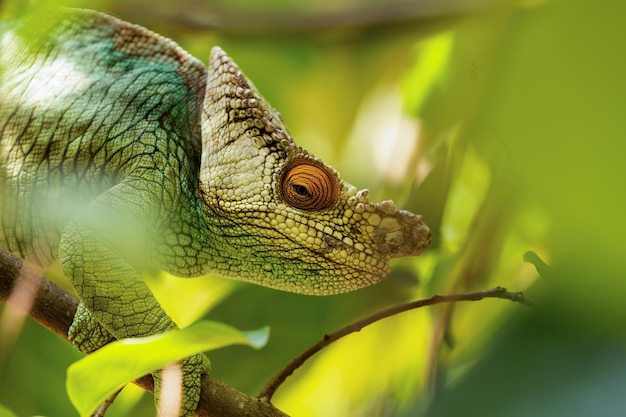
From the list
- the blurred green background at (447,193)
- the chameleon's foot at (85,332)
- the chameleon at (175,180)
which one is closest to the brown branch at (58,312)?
the chameleon's foot at (85,332)

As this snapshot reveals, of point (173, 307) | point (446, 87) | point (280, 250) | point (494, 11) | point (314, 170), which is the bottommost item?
point (173, 307)

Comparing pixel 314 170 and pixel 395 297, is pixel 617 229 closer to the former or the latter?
pixel 314 170

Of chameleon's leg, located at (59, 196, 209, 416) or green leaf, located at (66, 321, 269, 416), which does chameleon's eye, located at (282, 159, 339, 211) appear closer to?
chameleon's leg, located at (59, 196, 209, 416)

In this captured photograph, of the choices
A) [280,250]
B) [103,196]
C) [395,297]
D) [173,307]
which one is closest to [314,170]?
[280,250]

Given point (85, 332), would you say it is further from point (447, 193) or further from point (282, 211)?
point (447, 193)

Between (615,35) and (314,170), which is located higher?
(314,170)

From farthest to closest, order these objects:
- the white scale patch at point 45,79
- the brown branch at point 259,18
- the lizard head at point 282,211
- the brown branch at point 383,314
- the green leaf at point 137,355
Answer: the brown branch at point 259,18 → the white scale patch at point 45,79 → the lizard head at point 282,211 → the brown branch at point 383,314 → the green leaf at point 137,355

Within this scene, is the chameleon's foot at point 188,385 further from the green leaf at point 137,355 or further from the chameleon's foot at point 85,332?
the green leaf at point 137,355
